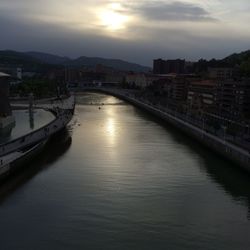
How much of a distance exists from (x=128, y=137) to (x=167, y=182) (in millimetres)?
7008

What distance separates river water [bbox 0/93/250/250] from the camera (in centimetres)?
611

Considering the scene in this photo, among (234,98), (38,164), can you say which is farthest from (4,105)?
(234,98)

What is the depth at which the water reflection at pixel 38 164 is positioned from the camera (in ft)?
28.2

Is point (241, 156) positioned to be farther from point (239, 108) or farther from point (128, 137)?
point (239, 108)

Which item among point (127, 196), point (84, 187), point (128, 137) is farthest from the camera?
point (128, 137)

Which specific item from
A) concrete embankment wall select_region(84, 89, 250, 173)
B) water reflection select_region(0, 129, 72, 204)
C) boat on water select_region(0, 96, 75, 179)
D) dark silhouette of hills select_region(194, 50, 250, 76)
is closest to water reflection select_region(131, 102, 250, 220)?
concrete embankment wall select_region(84, 89, 250, 173)

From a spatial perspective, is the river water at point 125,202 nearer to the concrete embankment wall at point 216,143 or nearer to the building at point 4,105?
the concrete embankment wall at point 216,143

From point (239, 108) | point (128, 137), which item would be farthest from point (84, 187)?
point (239, 108)

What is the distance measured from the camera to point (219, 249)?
19.2ft

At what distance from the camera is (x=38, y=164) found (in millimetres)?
10906

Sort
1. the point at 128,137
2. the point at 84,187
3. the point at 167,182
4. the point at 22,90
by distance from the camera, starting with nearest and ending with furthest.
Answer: the point at 84,187, the point at 167,182, the point at 128,137, the point at 22,90

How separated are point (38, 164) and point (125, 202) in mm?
3838

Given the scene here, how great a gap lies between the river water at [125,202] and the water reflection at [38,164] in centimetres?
2

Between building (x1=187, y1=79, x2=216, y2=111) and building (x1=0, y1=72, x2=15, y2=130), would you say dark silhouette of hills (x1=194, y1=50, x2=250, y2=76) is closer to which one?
building (x1=187, y1=79, x2=216, y2=111)
